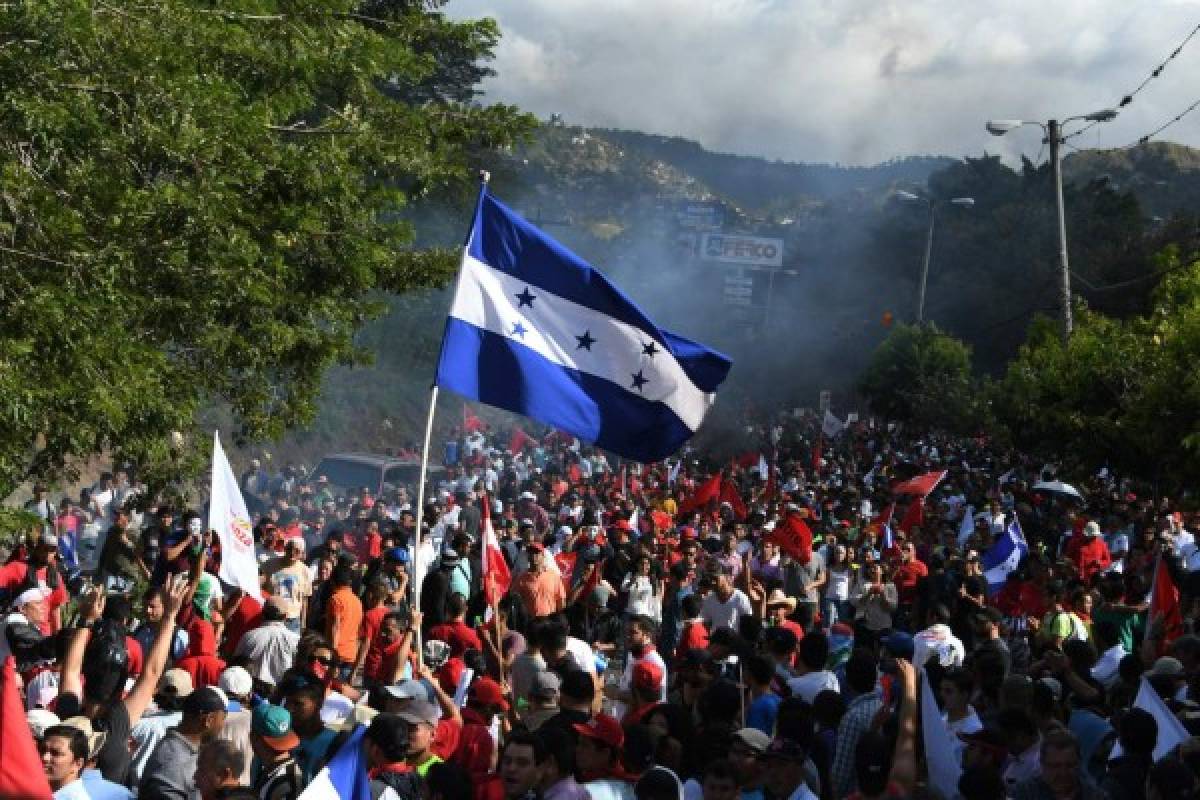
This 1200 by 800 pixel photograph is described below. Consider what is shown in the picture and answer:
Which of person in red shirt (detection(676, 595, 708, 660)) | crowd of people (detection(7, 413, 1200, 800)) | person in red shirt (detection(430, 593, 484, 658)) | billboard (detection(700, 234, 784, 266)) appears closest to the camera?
crowd of people (detection(7, 413, 1200, 800))

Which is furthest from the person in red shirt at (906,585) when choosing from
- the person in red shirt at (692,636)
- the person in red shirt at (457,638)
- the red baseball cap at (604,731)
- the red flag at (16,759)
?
the red flag at (16,759)

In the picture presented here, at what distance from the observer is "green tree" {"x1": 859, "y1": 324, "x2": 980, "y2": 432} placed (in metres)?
50.8

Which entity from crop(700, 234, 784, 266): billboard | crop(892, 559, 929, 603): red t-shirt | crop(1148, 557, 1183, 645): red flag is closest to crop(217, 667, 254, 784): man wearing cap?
crop(1148, 557, 1183, 645): red flag

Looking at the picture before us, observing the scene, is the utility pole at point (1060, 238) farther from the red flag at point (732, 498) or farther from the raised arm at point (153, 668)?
the raised arm at point (153, 668)

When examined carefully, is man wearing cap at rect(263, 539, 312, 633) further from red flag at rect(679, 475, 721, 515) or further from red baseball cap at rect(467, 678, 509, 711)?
red flag at rect(679, 475, 721, 515)

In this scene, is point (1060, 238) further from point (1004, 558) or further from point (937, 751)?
point (937, 751)

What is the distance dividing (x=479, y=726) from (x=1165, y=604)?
5.86 meters

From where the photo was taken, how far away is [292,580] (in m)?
13.8

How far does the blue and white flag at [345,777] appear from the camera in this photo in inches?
225

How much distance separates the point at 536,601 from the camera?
14.1m

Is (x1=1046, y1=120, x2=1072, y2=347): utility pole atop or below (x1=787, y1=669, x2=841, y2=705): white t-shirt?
atop

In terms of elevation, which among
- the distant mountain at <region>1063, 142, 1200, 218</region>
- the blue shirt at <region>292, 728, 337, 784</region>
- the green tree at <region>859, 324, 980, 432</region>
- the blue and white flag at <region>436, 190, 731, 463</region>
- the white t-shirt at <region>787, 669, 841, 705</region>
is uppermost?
the distant mountain at <region>1063, 142, 1200, 218</region>

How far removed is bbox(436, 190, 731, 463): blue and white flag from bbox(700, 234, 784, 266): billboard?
106002 millimetres

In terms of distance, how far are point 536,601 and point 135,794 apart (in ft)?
23.0
